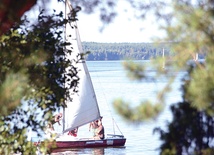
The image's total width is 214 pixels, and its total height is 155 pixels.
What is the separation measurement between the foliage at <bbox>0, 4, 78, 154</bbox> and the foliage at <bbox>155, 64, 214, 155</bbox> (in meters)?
1.22

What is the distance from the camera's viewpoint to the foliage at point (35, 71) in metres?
5.20

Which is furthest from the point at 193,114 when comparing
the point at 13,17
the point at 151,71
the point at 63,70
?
the point at 63,70

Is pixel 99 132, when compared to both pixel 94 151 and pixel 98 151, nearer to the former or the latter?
pixel 98 151

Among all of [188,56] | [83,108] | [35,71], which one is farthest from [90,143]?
[188,56]

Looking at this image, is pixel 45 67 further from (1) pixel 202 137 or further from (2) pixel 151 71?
(2) pixel 151 71

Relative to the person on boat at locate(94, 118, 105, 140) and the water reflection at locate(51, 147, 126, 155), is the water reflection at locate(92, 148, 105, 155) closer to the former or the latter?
the water reflection at locate(51, 147, 126, 155)

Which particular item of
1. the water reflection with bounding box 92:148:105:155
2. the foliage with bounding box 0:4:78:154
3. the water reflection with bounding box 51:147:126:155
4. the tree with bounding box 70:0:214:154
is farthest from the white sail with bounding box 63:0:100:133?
the tree with bounding box 70:0:214:154

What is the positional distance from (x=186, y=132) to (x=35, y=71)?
1.42 metres

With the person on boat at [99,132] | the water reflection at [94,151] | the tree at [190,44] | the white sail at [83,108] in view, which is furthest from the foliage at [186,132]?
the person on boat at [99,132]

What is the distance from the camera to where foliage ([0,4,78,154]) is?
5.20 meters

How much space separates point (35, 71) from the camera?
207 inches

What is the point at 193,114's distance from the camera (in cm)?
430

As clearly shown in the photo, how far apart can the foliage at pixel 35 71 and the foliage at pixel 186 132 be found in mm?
1217

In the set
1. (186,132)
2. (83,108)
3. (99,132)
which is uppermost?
(83,108)
